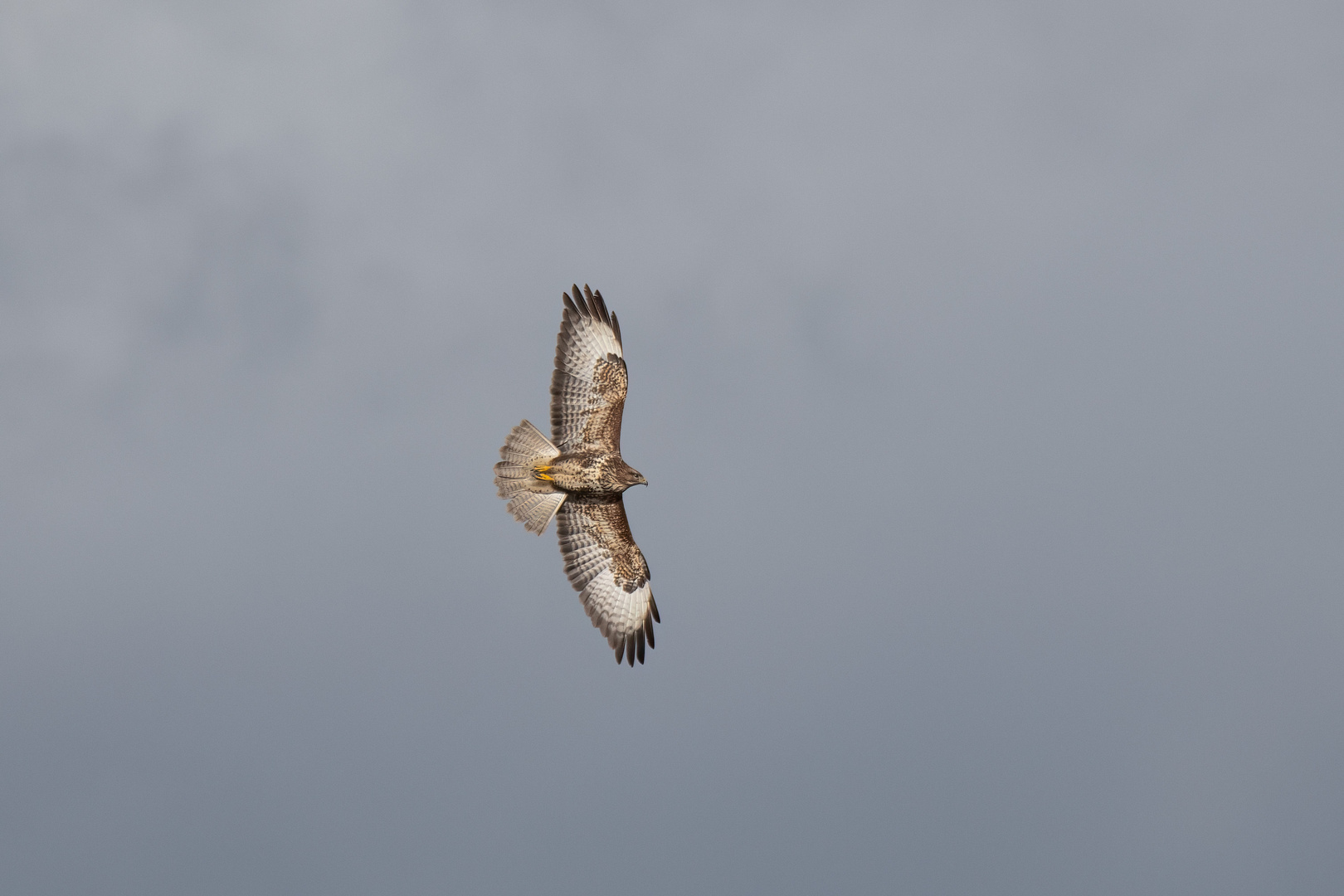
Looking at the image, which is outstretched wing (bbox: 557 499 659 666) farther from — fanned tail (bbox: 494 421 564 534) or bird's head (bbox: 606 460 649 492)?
bird's head (bbox: 606 460 649 492)

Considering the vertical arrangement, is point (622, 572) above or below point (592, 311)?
below

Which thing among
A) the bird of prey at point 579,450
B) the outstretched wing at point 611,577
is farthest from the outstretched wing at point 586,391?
the outstretched wing at point 611,577

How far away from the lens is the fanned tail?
2195 cm

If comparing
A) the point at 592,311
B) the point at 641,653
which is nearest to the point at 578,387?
the point at 592,311

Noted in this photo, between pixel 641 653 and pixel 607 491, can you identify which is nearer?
pixel 607 491

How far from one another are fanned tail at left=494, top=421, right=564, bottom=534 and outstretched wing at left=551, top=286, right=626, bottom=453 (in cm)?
31

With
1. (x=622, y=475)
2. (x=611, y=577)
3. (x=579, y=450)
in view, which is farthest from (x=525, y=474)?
(x=611, y=577)

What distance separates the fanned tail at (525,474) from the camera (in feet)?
72.0

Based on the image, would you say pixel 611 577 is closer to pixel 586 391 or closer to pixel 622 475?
pixel 622 475

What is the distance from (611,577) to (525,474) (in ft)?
8.34

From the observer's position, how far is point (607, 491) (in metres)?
22.0

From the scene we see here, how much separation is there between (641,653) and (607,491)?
10.5ft

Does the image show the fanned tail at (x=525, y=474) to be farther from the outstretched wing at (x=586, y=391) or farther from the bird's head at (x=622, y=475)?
the bird's head at (x=622, y=475)

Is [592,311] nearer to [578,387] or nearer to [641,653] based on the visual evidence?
[578,387]
